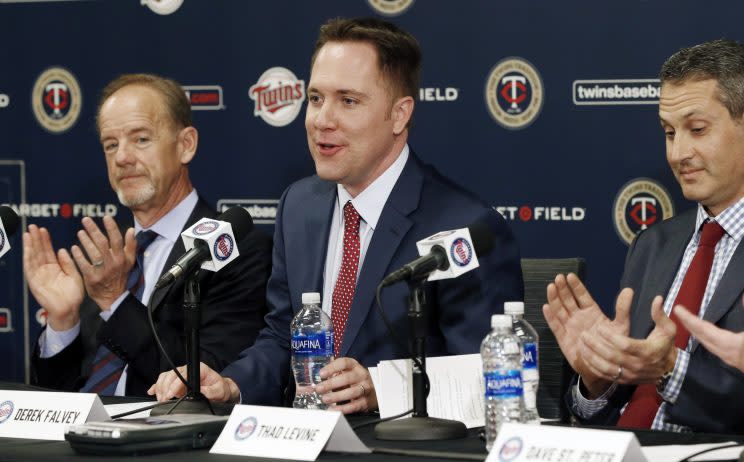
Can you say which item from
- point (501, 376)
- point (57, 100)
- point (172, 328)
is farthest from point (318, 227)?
point (57, 100)

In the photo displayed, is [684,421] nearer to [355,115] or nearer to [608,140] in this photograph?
[355,115]

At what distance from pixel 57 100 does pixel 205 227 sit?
2591 millimetres

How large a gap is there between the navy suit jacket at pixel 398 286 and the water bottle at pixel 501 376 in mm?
Result: 694

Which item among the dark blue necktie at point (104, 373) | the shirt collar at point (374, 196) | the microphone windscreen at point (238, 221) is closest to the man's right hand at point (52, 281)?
the dark blue necktie at point (104, 373)

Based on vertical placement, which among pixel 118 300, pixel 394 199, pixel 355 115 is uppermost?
pixel 355 115

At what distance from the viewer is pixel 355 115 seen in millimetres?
3223

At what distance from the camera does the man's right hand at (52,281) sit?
3.56m

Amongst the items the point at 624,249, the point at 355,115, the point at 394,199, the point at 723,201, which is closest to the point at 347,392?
the point at 394,199

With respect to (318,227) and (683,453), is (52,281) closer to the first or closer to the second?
(318,227)

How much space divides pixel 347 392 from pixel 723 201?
3.64ft

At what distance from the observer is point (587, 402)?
2.89 meters

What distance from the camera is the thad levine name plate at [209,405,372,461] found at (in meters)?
2.21

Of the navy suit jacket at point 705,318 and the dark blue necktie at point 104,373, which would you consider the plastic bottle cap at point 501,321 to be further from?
the dark blue necktie at point 104,373

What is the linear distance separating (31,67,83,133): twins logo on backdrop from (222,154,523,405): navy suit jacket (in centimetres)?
194
